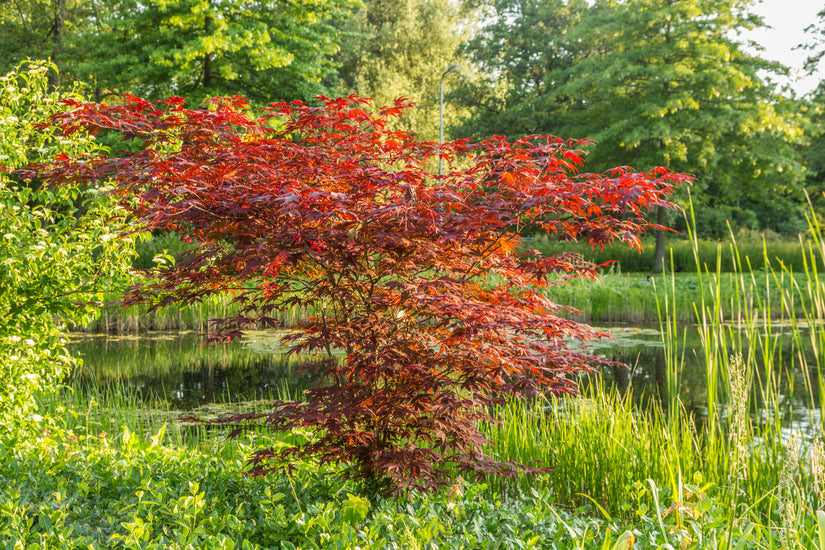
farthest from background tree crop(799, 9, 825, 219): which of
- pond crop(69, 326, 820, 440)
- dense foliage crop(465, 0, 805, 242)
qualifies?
pond crop(69, 326, 820, 440)

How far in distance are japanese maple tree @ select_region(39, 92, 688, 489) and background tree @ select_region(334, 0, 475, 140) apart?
80.1ft

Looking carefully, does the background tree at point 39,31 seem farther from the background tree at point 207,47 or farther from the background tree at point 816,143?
the background tree at point 816,143

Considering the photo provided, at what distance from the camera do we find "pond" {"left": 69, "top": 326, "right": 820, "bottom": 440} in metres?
7.48

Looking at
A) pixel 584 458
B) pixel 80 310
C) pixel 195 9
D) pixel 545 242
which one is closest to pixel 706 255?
pixel 545 242

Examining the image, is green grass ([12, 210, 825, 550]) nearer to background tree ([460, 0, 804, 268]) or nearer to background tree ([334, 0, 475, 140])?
background tree ([460, 0, 804, 268])

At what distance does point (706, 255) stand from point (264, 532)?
2123 cm

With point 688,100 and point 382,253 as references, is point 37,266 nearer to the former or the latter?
point 382,253

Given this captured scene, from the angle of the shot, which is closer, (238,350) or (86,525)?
(86,525)

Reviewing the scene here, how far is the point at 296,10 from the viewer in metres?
18.1

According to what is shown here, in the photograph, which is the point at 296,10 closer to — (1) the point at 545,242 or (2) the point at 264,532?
(1) the point at 545,242

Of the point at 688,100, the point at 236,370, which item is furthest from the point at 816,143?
the point at 236,370

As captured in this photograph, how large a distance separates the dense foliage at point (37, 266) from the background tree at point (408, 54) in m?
23.4

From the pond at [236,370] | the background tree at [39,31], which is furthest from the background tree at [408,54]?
the pond at [236,370]

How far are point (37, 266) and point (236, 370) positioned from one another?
5.50 meters
